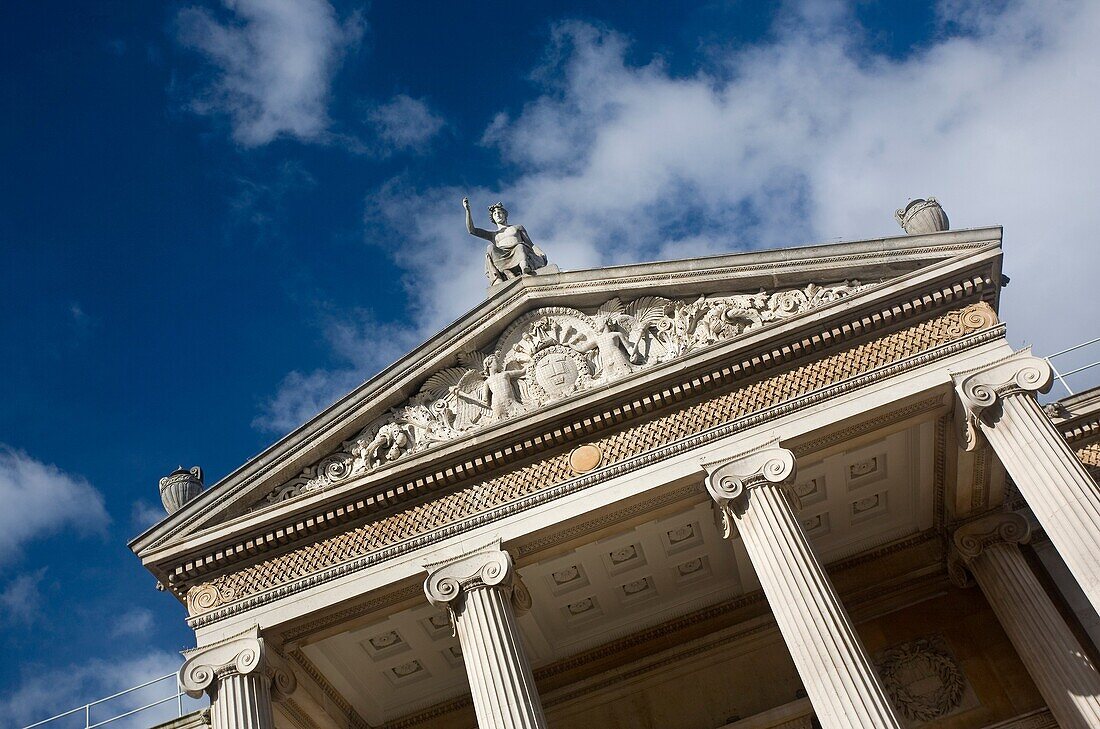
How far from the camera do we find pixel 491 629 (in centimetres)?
1335

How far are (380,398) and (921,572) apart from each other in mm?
9336

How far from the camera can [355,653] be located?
16469 mm

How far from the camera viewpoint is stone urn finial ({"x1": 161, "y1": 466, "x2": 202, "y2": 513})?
51.1ft

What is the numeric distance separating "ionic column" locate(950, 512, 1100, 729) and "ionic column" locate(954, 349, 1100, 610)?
8.74ft

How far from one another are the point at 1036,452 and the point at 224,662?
418 inches

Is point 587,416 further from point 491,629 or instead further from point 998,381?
point 998,381

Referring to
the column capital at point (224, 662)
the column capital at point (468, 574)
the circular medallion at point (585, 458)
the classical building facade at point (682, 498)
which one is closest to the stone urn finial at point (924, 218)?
the classical building facade at point (682, 498)

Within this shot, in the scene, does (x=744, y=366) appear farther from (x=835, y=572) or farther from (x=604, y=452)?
(x=835, y=572)

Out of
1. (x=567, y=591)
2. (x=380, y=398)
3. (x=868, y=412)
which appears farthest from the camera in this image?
(x=567, y=591)

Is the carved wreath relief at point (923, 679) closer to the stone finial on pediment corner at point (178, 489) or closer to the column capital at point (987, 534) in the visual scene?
the column capital at point (987, 534)

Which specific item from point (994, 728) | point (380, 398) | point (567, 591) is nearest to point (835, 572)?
point (994, 728)

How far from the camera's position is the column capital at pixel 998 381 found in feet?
43.9

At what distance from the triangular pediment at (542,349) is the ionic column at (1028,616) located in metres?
4.61

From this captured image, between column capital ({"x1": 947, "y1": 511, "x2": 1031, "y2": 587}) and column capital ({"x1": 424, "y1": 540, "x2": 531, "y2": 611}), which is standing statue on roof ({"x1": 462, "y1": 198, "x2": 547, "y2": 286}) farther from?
column capital ({"x1": 947, "y1": 511, "x2": 1031, "y2": 587})
